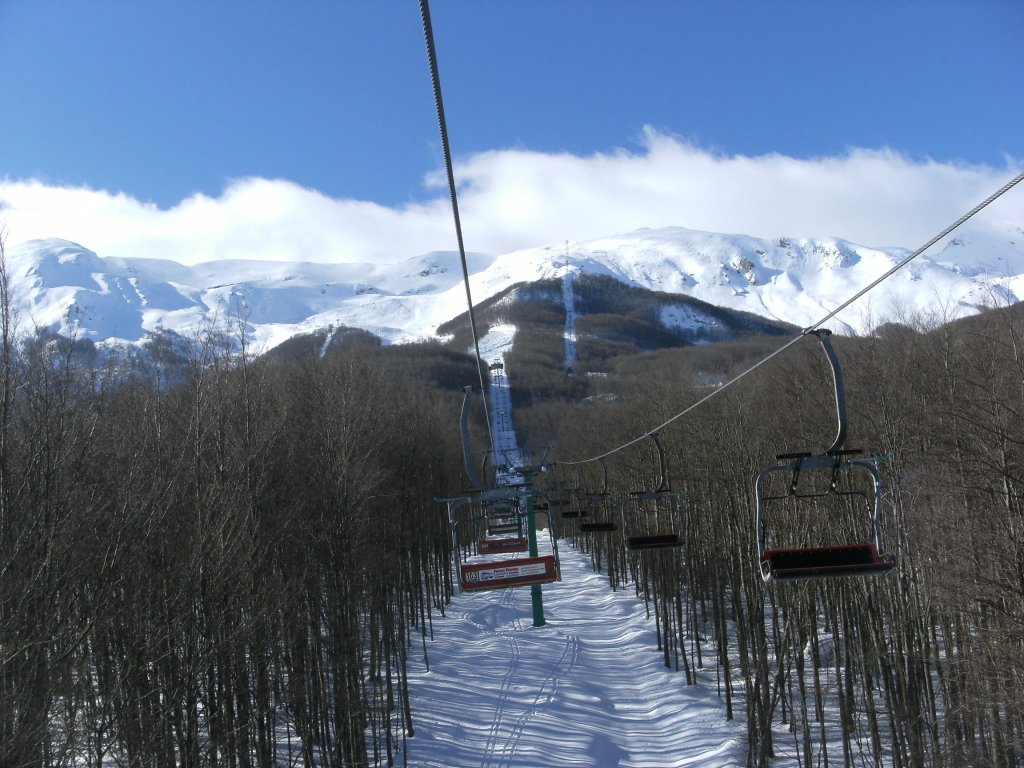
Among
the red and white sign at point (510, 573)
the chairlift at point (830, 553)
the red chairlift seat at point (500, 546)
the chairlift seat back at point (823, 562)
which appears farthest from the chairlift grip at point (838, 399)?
the red chairlift seat at point (500, 546)

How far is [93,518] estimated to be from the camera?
42.7 ft

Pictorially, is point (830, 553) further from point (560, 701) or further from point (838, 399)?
point (560, 701)

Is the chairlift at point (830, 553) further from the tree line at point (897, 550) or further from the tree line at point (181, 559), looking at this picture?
the tree line at point (181, 559)

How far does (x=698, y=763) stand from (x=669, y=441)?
53.8 ft

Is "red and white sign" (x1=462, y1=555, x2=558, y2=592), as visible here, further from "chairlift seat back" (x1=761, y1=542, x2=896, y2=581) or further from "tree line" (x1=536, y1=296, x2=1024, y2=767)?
"chairlift seat back" (x1=761, y1=542, x2=896, y2=581)

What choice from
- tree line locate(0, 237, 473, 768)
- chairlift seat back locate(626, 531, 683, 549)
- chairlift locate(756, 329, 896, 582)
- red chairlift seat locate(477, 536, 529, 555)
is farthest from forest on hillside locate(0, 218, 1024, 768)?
chairlift locate(756, 329, 896, 582)

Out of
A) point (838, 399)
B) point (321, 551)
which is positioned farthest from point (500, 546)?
point (838, 399)

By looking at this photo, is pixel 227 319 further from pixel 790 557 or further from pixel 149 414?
pixel 790 557

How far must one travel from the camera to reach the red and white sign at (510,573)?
17656 mm

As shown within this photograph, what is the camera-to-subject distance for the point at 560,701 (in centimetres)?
3011

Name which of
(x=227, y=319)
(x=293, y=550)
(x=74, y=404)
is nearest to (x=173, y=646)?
(x=74, y=404)

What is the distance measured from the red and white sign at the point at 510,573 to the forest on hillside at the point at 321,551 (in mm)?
4076

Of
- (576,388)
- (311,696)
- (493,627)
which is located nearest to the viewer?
(311,696)

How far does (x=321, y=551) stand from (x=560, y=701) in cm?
1218
